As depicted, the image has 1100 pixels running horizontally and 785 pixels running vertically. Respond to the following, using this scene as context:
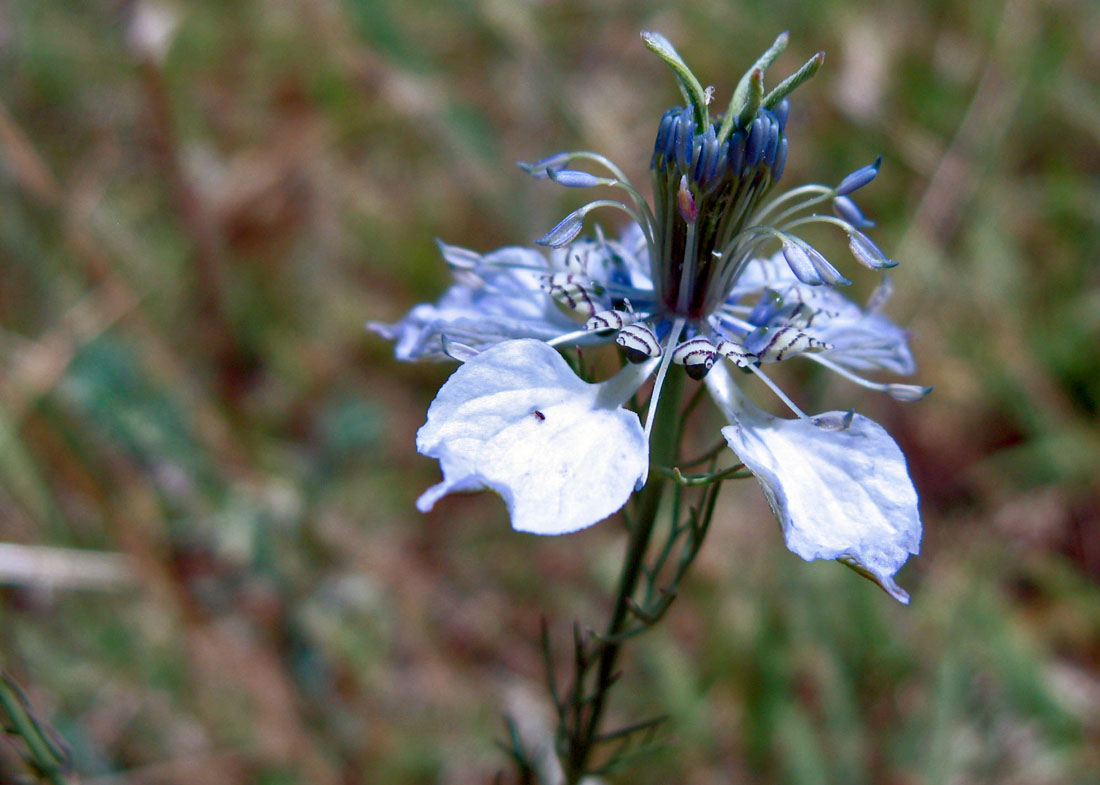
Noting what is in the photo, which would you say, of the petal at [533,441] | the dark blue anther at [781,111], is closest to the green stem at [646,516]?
the petal at [533,441]

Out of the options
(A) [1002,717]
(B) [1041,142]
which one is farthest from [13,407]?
(B) [1041,142]

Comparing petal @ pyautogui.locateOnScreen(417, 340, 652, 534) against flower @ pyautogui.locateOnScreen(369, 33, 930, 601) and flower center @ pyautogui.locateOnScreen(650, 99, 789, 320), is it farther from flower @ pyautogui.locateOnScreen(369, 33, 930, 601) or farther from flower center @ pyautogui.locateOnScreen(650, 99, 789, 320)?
flower center @ pyautogui.locateOnScreen(650, 99, 789, 320)

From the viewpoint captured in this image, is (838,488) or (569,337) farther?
(569,337)

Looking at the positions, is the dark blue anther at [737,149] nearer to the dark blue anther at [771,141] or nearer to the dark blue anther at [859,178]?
the dark blue anther at [771,141]

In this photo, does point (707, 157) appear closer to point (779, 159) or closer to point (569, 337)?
point (779, 159)

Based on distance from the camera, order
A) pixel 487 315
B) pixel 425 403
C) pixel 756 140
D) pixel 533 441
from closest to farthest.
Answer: pixel 533 441, pixel 756 140, pixel 487 315, pixel 425 403

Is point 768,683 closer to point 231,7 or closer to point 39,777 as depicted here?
point 39,777

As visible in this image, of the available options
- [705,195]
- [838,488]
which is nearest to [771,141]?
[705,195]

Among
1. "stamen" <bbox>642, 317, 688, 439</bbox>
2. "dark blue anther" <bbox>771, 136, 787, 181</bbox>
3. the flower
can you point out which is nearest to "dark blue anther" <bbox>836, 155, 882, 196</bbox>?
the flower
